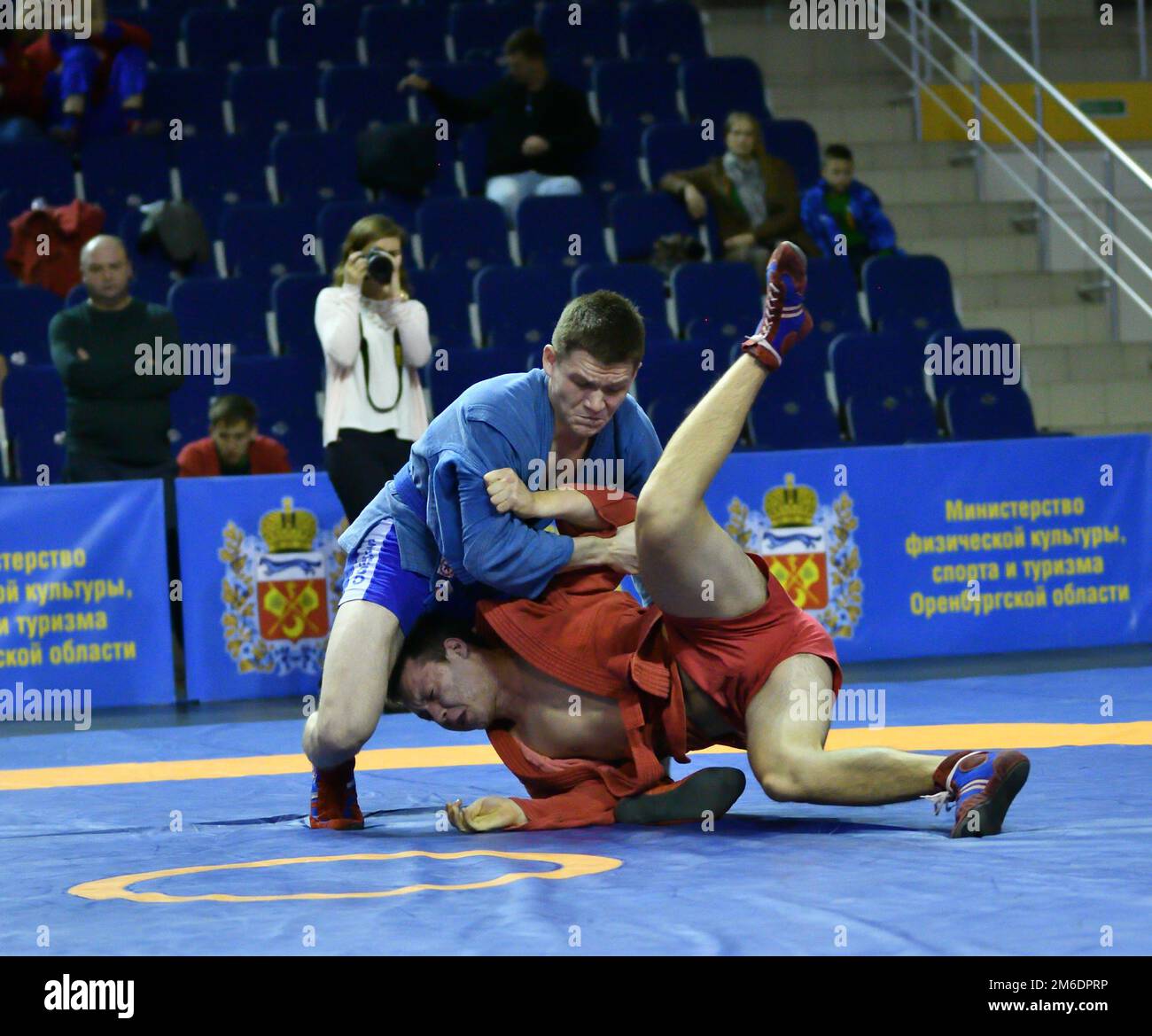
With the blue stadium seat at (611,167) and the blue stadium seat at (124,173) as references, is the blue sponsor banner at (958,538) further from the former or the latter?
the blue stadium seat at (124,173)

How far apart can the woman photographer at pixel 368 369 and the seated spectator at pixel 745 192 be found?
2802mm

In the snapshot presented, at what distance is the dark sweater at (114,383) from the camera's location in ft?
23.3

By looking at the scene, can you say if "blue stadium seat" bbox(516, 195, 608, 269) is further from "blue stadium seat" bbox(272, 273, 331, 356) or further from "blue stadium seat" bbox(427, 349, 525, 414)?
"blue stadium seat" bbox(272, 273, 331, 356)

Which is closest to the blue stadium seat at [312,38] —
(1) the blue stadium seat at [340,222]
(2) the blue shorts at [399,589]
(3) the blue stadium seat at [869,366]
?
(1) the blue stadium seat at [340,222]

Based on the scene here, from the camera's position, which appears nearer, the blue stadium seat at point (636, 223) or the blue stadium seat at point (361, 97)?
the blue stadium seat at point (636, 223)

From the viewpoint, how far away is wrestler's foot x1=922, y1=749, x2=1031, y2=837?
142 inches

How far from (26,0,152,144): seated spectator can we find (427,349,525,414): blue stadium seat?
2571mm

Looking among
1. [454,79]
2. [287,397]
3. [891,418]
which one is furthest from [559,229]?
[891,418]

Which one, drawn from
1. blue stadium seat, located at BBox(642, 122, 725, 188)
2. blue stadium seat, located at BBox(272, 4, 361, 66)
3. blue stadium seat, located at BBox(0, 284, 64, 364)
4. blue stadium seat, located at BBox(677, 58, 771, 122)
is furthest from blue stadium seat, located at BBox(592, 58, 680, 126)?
blue stadium seat, located at BBox(0, 284, 64, 364)

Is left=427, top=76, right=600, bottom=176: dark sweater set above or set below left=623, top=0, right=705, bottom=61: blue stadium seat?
below

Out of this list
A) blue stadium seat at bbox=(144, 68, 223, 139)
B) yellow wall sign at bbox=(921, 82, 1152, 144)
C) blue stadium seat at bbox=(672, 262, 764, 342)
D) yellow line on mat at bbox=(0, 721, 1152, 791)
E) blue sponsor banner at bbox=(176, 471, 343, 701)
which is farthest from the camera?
yellow wall sign at bbox=(921, 82, 1152, 144)

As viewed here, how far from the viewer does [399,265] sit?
22.4ft

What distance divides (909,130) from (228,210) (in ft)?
15.1
